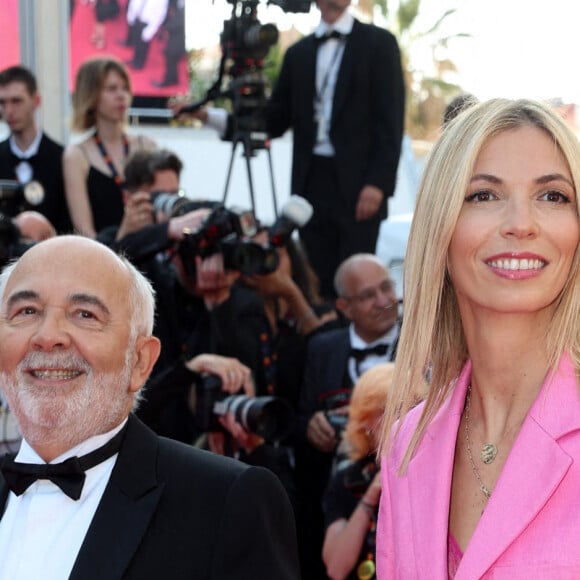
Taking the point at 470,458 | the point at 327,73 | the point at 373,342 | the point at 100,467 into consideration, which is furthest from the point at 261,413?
the point at 327,73

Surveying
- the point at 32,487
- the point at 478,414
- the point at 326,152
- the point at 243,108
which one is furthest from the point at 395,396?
the point at 326,152

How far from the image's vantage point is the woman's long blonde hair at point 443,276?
2127 millimetres

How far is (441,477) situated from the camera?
7.22 feet

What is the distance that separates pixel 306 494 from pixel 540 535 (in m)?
2.92

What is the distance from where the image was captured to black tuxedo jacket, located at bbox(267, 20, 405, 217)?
5.82 metres

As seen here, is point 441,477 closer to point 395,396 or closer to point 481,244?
point 395,396

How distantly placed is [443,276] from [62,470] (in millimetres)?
913

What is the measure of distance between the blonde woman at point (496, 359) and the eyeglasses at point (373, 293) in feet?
8.84

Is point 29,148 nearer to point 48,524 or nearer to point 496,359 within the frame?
point 48,524

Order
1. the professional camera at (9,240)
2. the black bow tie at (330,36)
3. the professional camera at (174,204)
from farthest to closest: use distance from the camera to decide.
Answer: the black bow tie at (330,36) → the professional camera at (174,204) → the professional camera at (9,240)

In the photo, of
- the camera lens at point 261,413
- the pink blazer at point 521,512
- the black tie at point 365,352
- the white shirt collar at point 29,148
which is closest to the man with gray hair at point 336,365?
the black tie at point 365,352

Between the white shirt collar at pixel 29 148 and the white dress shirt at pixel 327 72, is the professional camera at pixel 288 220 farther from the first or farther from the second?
the white shirt collar at pixel 29 148

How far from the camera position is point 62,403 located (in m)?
2.49

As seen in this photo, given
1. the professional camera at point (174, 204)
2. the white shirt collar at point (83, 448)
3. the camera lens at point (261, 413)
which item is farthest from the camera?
the professional camera at point (174, 204)
